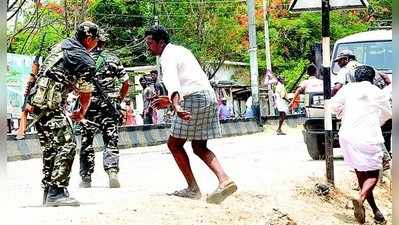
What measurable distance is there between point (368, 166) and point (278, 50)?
34971mm

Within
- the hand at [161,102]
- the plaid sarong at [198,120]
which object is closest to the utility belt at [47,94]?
the hand at [161,102]

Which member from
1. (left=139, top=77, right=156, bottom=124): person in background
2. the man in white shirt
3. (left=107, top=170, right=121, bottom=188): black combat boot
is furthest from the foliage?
the man in white shirt

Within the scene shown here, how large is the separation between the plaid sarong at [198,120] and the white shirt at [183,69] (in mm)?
71

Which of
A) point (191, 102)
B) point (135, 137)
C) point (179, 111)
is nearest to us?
point (179, 111)

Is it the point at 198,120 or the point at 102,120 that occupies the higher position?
the point at 198,120

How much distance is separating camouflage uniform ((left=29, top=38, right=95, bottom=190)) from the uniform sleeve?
2.24ft

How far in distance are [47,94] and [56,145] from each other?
0.47m

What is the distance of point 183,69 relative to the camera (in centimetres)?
742

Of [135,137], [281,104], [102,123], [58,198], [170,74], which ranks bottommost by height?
[135,137]

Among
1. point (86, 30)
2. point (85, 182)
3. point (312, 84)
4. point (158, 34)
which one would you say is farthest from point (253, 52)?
point (86, 30)

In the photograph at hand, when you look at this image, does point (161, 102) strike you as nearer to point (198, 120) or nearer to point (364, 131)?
point (198, 120)

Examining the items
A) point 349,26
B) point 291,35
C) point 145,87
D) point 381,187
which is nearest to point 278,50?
point 291,35

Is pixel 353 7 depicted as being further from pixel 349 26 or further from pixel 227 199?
pixel 349 26

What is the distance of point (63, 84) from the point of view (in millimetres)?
A: 7277
